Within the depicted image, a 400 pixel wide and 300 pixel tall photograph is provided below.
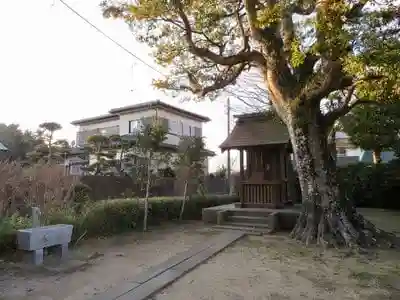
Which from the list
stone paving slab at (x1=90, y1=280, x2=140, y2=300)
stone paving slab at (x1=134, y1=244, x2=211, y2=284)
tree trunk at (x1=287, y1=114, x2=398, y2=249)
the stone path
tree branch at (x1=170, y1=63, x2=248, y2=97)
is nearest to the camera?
stone paving slab at (x1=90, y1=280, x2=140, y2=300)

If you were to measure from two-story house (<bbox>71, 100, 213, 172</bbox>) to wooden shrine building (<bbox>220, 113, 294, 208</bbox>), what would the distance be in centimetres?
936

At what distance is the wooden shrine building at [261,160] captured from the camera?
11.2 m

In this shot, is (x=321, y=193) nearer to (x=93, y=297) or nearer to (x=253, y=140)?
(x=253, y=140)

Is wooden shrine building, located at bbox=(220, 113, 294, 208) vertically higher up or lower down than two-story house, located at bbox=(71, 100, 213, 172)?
lower down

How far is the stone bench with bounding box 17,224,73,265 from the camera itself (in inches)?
221

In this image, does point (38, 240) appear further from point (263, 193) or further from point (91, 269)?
point (263, 193)

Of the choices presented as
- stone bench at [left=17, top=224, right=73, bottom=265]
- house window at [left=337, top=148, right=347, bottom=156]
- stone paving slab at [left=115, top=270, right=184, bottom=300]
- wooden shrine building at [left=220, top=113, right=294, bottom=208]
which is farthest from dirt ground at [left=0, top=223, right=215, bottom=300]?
house window at [left=337, top=148, right=347, bottom=156]

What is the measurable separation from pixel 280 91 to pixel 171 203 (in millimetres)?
5941

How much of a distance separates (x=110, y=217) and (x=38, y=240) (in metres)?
3.36

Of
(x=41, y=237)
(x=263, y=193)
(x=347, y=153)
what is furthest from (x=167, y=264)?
(x=347, y=153)

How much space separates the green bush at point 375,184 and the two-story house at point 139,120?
10.6 m

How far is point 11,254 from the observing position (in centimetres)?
598

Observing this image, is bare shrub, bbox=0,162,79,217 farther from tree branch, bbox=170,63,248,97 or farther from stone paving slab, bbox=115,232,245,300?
tree branch, bbox=170,63,248,97

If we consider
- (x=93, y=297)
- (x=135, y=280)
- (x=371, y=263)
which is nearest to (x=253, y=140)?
(x=371, y=263)
